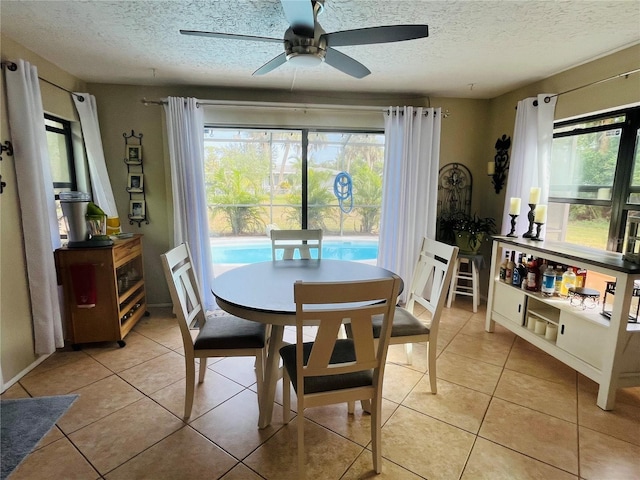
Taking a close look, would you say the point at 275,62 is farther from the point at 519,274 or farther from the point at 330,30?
the point at 519,274

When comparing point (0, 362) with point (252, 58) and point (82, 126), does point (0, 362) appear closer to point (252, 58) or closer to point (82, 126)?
point (82, 126)

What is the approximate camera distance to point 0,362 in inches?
80.7

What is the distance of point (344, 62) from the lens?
6.41 feet

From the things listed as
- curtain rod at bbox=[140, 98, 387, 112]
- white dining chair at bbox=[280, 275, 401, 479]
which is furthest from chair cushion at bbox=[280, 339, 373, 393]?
curtain rod at bbox=[140, 98, 387, 112]

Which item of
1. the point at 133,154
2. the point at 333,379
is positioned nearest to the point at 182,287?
the point at 333,379

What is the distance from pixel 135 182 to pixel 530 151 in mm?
3802

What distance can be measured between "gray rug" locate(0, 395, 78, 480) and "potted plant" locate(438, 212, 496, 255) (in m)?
3.50

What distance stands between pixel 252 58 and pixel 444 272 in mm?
2141

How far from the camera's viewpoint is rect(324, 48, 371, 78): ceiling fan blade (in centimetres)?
185

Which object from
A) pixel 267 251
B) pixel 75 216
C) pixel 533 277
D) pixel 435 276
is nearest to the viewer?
pixel 435 276

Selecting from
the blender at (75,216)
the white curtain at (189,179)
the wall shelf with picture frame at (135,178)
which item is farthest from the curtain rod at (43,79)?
the blender at (75,216)

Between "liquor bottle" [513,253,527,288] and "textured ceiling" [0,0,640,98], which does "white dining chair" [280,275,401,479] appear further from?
"liquor bottle" [513,253,527,288]

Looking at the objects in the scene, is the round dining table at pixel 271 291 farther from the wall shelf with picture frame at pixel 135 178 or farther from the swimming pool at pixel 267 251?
the swimming pool at pixel 267 251

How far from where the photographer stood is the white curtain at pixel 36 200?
2088 millimetres
